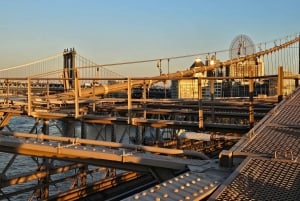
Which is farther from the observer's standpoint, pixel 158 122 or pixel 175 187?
pixel 158 122

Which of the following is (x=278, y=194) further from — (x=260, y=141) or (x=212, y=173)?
(x=260, y=141)

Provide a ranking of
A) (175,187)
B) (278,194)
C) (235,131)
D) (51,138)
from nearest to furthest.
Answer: (278,194), (175,187), (51,138), (235,131)

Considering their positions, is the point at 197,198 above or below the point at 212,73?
below

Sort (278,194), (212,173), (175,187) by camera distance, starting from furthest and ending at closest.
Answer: (212,173) → (175,187) → (278,194)

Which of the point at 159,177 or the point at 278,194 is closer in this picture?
the point at 278,194

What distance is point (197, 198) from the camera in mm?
3053

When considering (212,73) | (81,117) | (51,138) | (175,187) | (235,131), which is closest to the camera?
(175,187)

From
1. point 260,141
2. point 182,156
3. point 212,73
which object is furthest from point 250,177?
point 212,73

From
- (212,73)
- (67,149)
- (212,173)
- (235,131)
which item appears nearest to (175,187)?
(212,173)

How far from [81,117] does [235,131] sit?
10.4 feet

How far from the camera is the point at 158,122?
7.53m

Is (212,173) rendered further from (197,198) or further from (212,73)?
(212,73)

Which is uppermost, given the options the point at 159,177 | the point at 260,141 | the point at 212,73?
the point at 212,73

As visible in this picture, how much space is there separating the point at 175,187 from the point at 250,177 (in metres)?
0.61
